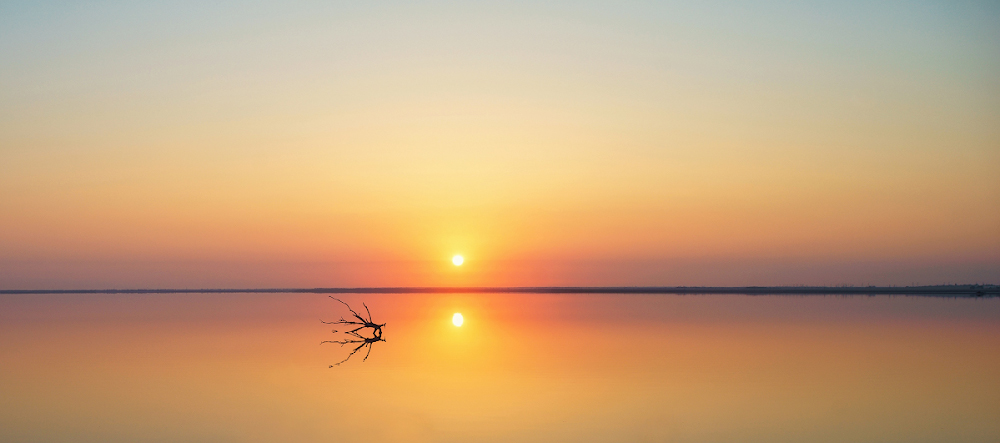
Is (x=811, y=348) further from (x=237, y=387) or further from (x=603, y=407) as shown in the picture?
(x=237, y=387)

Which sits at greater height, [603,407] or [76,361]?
[76,361]

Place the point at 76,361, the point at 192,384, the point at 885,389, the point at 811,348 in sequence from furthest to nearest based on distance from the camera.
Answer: the point at 811,348 < the point at 76,361 < the point at 192,384 < the point at 885,389

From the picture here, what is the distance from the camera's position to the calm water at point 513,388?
1557 centimetres

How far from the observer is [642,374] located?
2255 centimetres

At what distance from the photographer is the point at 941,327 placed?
129ft

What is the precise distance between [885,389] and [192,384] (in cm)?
1730

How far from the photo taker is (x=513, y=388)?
66.5ft

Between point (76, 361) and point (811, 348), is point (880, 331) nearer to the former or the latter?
point (811, 348)

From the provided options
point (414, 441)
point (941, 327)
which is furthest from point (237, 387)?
point (941, 327)

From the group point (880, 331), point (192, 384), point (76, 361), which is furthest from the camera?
point (880, 331)

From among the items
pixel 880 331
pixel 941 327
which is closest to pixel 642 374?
pixel 880 331

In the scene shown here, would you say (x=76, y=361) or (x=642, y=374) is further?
(x=76, y=361)

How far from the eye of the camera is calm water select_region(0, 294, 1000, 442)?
15.6 metres

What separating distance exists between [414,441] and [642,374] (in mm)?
9633
